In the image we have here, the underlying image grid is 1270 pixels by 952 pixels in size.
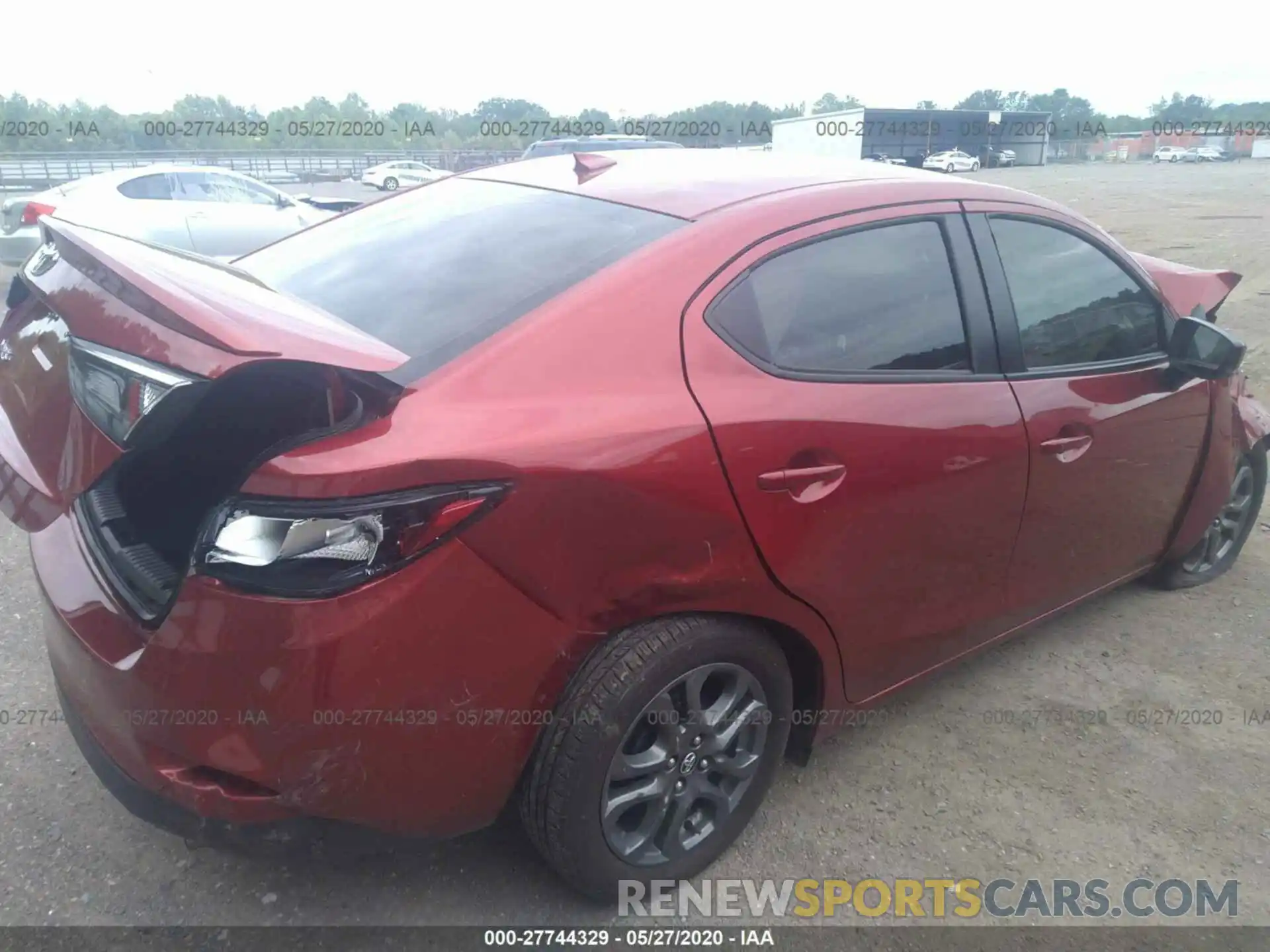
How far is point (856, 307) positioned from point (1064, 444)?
0.84m

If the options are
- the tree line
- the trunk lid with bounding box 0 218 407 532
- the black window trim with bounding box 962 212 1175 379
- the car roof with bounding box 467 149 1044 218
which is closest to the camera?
the trunk lid with bounding box 0 218 407 532

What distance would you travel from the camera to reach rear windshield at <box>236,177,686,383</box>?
194 cm

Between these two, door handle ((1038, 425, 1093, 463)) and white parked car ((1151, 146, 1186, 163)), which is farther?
white parked car ((1151, 146, 1186, 163))

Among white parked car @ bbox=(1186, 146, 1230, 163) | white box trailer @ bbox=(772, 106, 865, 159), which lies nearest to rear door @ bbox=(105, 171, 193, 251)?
white box trailer @ bbox=(772, 106, 865, 159)

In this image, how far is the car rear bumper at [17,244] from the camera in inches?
376

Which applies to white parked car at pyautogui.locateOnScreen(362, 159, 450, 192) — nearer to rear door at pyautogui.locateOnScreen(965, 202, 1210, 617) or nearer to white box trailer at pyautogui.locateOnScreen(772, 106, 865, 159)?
white box trailer at pyautogui.locateOnScreen(772, 106, 865, 159)

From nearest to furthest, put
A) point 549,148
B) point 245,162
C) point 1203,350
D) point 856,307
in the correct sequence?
point 856,307 → point 1203,350 → point 549,148 → point 245,162

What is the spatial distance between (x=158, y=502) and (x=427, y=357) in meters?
0.76

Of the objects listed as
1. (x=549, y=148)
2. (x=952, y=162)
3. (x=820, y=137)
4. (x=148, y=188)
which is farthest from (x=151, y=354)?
(x=952, y=162)

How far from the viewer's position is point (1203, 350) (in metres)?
2.96

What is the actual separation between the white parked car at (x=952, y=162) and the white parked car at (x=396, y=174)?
2269 cm

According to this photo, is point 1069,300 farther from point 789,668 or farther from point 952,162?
point 952,162

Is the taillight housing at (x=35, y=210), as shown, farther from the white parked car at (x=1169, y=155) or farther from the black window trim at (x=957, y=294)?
the white parked car at (x=1169, y=155)

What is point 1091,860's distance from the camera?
7.78ft
